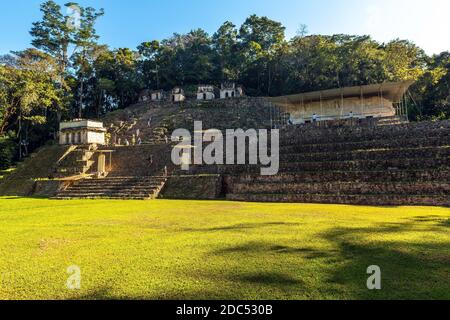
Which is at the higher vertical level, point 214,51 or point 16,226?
point 214,51

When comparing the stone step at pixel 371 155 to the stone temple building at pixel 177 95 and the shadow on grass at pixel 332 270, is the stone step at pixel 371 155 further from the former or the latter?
the stone temple building at pixel 177 95

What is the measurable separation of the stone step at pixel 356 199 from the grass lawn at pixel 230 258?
12.2 feet

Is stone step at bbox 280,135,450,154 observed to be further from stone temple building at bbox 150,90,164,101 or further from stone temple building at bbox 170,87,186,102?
stone temple building at bbox 150,90,164,101

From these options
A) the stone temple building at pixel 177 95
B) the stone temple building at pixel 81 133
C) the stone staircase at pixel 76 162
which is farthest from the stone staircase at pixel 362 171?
the stone temple building at pixel 177 95

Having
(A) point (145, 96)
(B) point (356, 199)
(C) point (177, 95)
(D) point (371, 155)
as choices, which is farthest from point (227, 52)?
(B) point (356, 199)

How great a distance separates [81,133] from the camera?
29656mm

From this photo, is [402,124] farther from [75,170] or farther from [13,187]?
[13,187]

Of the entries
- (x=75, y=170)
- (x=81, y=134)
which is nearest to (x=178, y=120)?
(x=81, y=134)

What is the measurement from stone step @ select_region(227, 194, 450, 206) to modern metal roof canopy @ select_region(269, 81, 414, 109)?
12.7 meters

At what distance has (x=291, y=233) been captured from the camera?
6.78 meters

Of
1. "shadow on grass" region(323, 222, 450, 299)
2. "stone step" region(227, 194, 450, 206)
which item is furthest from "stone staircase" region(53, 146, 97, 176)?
"shadow on grass" region(323, 222, 450, 299)

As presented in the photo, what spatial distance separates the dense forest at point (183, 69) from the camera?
3644cm

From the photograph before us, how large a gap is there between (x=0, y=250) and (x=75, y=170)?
19.4 meters

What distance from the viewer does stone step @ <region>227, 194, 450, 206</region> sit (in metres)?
11.9
